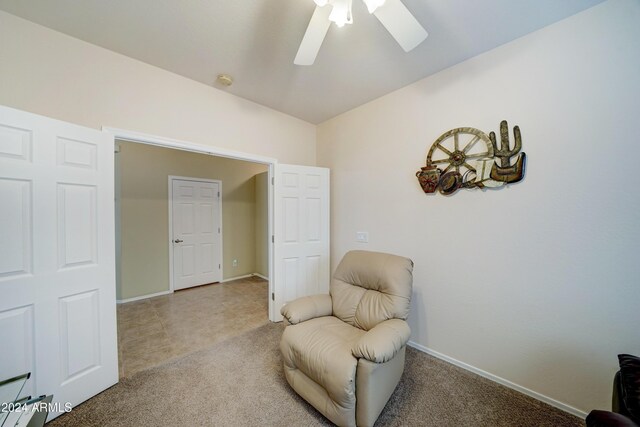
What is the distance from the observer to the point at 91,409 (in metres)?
1.54

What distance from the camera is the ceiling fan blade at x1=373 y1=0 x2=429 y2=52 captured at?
44.8 inches

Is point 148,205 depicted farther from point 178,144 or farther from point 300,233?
point 300,233

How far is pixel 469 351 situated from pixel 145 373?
9.06 ft

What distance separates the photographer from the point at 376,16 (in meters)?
1.18

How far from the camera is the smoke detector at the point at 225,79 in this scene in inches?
85.3

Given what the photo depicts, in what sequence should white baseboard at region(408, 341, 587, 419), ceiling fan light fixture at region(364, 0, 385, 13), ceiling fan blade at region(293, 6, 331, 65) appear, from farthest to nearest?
white baseboard at region(408, 341, 587, 419), ceiling fan blade at region(293, 6, 331, 65), ceiling fan light fixture at region(364, 0, 385, 13)

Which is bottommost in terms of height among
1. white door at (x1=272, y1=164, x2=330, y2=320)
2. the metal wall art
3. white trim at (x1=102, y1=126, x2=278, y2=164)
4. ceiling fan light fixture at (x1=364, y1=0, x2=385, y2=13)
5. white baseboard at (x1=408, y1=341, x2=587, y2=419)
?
white baseboard at (x1=408, y1=341, x2=587, y2=419)

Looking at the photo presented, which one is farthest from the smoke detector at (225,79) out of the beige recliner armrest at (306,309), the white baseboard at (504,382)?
the white baseboard at (504,382)

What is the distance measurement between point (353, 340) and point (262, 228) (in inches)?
141

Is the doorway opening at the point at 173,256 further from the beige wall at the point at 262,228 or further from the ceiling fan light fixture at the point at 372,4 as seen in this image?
the ceiling fan light fixture at the point at 372,4

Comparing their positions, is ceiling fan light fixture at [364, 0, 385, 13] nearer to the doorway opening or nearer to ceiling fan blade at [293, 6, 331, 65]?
ceiling fan blade at [293, 6, 331, 65]

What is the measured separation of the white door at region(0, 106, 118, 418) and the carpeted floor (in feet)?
1.02

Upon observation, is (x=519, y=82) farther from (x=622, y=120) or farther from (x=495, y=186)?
(x=495, y=186)

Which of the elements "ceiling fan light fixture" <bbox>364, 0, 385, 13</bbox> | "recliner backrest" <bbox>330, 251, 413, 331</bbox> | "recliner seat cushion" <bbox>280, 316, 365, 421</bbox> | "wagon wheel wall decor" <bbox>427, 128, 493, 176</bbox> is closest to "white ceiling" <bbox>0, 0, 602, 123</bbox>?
"ceiling fan light fixture" <bbox>364, 0, 385, 13</bbox>
